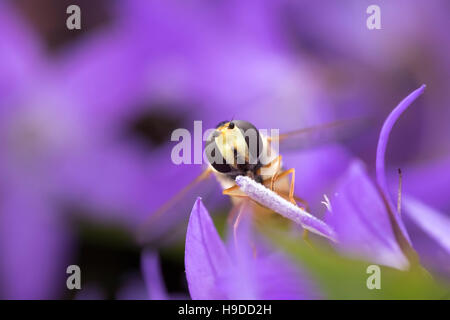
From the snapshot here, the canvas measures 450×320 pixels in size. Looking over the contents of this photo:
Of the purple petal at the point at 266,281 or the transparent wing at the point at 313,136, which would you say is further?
the transparent wing at the point at 313,136

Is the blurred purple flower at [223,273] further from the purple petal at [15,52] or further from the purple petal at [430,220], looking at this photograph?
the purple petal at [15,52]

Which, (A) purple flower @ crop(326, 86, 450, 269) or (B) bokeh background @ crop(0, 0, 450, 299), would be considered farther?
(B) bokeh background @ crop(0, 0, 450, 299)

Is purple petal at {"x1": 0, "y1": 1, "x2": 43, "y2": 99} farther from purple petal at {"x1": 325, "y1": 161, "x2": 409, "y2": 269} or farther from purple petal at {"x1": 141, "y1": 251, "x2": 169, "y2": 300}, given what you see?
purple petal at {"x1": 325, "y1": 161, "x2": 409, "y2": 269}

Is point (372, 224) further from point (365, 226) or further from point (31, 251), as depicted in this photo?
point (31, 251)

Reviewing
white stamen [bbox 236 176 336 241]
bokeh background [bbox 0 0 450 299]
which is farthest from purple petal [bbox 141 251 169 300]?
white stamen [bbox 236 176 336 241]

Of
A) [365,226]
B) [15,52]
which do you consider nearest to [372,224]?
[365,226]

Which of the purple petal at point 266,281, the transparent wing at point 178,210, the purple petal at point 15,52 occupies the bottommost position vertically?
the purple petal at point 266,281

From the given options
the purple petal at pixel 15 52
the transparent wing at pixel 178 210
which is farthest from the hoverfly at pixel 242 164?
the purple petal at pixel 15 52
